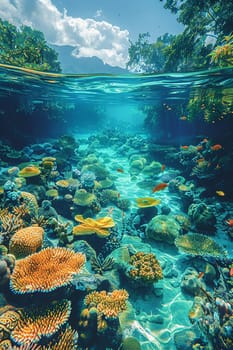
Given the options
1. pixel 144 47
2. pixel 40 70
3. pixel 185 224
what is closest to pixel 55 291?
pixel 185 224

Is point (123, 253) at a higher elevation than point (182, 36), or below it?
below

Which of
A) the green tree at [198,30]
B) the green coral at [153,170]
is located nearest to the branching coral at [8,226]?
the green coral at [153,170]

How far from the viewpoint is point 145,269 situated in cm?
534

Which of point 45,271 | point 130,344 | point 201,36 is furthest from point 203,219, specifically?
point 201,36

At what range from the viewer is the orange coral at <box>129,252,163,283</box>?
17.2ft

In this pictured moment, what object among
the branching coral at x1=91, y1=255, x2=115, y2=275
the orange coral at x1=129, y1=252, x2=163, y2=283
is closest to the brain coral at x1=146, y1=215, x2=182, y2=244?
the orange coral at x1=129, y1=252, x2=163, y2=283

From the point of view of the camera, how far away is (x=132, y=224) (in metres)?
8.67

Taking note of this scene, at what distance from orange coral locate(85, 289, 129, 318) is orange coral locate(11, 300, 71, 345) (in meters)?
0.79

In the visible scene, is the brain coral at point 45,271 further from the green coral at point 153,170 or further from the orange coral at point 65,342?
the green coral at point 153,170

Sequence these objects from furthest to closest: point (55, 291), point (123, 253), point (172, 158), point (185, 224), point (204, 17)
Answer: point (172, 158)
point (204, 17)
point (185, 224)
point (123, 253)
point (55, 291)

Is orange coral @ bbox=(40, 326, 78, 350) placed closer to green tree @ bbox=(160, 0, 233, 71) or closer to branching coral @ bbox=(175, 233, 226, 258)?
branching coral @ bbox=(175, 233, 226, 258)

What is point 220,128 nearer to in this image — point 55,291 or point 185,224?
point 185,224

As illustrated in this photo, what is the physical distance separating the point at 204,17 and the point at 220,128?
23.4ft

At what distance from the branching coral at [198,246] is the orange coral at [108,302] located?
3.09 meters
